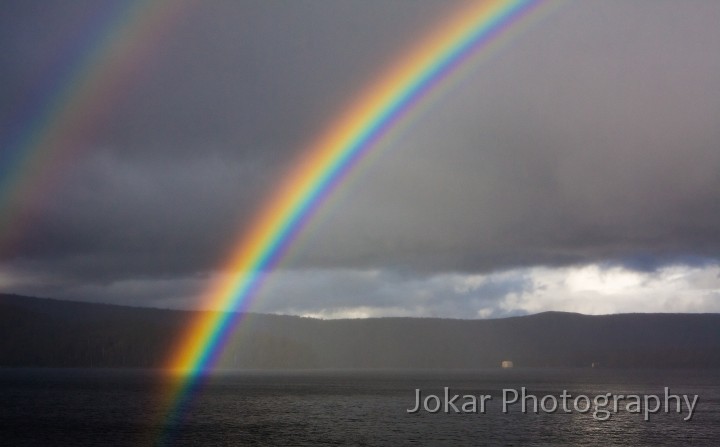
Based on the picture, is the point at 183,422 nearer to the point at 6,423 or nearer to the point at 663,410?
the point at 6,423

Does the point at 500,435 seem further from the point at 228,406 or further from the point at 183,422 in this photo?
the point at 228,406

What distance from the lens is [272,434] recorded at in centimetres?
8169

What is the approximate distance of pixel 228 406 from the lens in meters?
123

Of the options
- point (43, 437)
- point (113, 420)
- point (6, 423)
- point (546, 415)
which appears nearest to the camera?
point (43, 437)

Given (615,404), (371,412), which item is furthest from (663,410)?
(371,412)

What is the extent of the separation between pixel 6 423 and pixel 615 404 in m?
90.9

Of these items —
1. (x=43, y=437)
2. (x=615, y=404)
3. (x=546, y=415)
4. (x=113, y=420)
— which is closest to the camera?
(x=43, y=437)

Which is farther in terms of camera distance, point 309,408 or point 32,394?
point 32,394

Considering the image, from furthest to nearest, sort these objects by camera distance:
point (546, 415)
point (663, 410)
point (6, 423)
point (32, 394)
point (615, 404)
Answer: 1. point (32, 394)
2. point (615, 404)
3. point (663, 410)
4. point (546, 415)
5. point (6, 423)

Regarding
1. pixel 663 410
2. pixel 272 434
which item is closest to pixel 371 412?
pixel 272 434

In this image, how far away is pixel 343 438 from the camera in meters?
78.2

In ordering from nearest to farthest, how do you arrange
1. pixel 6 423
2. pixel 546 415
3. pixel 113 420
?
1. pixel 6 423
2. pixel 113 420
3. pixel 546 415

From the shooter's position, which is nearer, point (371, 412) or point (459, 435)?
point (459, 435)

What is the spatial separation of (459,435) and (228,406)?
177 feet
